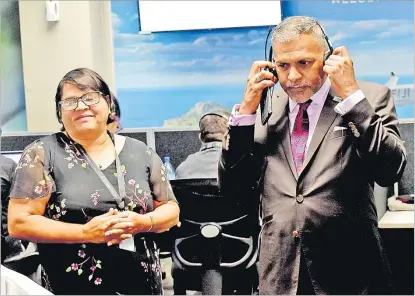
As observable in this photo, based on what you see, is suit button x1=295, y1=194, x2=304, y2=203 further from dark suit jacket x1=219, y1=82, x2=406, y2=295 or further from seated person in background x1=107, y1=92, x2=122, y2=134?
seated person in background x1=107, y1=92, x2=122, y2=134

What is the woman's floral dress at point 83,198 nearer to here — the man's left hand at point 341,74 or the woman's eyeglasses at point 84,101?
the woman's eyeglasses at point 84,101

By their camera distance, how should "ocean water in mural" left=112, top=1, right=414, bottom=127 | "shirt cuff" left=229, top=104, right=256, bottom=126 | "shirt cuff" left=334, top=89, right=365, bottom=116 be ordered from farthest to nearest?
"ocean water in mural" left=112, top=1, right=414, bottom=127 → "shirt cuff" left=229, top=104, right=256, bottom=126 → "shirt cuff" left=334, top=89, right=365, bottom=116

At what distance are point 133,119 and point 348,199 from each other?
0.86 meters

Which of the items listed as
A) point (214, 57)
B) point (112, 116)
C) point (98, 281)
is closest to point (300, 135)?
point (112, 116)

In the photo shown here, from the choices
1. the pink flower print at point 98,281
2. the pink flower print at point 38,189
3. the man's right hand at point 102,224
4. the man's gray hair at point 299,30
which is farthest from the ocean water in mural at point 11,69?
the man's gray hair at point 299,30

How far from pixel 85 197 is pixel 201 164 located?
437 mm

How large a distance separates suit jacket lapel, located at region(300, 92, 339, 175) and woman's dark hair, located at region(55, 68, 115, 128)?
23.2 inches

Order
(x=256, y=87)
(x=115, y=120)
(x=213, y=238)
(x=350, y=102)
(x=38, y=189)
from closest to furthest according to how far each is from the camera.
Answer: (x=350, y=102)
(x=256, y=87)
(x=38, y=189)
(x=115, y=120)
(x=213, y=238)

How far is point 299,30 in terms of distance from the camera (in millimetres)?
1503

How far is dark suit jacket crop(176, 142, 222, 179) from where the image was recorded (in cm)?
189

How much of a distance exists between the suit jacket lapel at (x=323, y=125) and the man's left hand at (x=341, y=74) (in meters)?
0.05

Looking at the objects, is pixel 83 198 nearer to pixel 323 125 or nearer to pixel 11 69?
pixel 11 69

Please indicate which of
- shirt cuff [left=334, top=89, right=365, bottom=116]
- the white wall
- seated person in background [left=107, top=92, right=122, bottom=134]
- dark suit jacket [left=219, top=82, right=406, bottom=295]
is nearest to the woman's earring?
seated person in background [left=107, top=92, right=122, bottom=134]

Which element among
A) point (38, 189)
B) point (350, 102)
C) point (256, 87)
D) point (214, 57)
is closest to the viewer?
point (350, 102)
